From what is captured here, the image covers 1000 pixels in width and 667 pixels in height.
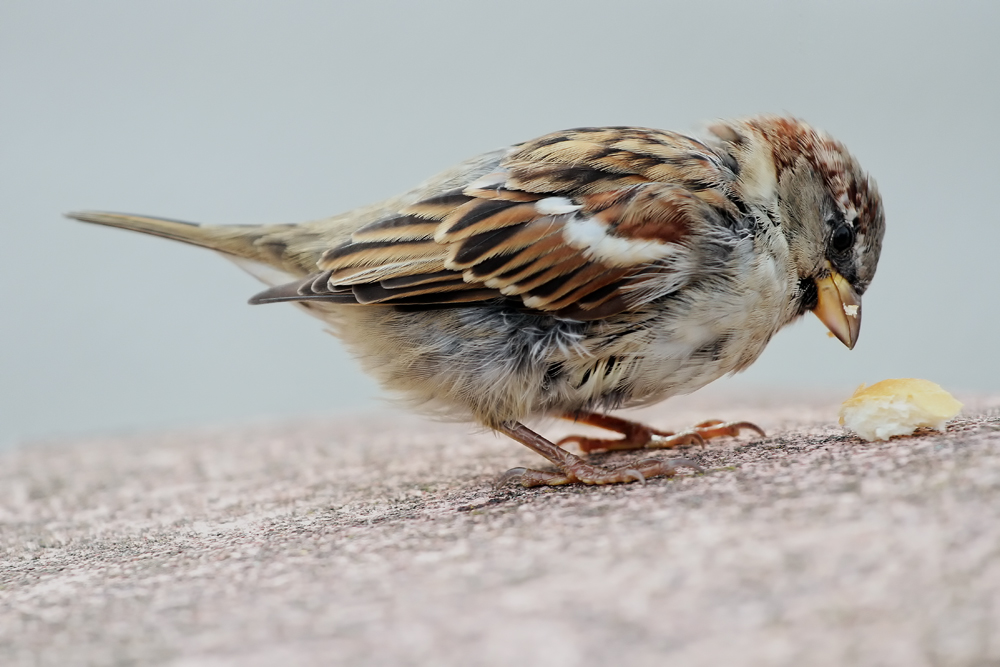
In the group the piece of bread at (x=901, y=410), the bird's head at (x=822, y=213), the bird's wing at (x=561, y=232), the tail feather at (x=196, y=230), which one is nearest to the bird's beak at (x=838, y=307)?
the bird's head at (x=822, y=213)

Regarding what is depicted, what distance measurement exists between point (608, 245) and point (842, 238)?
33.0 inches

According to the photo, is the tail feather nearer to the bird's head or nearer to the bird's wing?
the bird's wing

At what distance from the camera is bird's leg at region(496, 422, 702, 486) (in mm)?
2490

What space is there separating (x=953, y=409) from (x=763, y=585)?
1277mm

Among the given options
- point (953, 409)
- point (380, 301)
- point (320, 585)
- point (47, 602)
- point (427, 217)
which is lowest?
point (47, 602)

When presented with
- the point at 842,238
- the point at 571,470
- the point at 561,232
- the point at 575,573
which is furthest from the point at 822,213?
the point at 575,573

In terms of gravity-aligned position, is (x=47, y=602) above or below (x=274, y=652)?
below

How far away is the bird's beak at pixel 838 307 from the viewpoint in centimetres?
291

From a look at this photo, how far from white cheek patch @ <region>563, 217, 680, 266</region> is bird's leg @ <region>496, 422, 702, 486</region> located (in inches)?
22.9

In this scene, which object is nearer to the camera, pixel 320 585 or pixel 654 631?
pixel 654 631

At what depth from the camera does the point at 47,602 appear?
1978 millimetres

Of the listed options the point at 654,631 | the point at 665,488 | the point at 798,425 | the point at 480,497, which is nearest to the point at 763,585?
the point at 654,631

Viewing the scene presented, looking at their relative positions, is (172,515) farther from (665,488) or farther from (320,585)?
(665,488)

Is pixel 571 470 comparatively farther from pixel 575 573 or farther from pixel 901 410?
pixel 575 573
